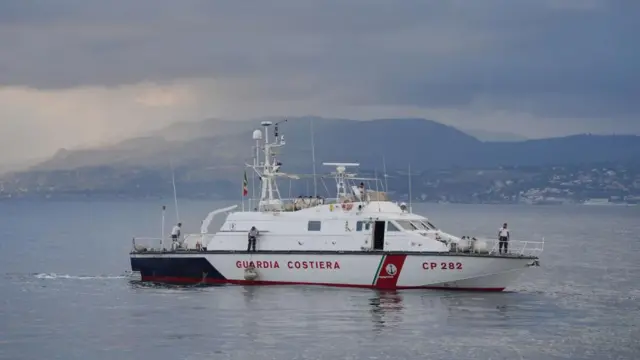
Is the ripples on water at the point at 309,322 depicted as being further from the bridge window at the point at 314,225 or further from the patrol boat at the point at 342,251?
the bridge window at the point at 314,225

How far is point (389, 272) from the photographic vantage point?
43.7 meters

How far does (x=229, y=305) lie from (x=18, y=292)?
36.6 feet

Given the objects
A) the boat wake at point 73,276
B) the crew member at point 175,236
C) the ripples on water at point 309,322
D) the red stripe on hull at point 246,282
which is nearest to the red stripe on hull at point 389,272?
the red stripe on hull at point 246,282

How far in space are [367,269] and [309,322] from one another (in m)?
6.76

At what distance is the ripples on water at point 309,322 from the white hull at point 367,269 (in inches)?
21.3

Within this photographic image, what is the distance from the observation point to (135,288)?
155 ft

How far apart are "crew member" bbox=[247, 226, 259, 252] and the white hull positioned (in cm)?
26

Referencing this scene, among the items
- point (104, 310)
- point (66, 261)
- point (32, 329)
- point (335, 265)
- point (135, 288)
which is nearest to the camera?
point (32, 329)

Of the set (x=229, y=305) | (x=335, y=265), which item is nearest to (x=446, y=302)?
(x=335, y=265)

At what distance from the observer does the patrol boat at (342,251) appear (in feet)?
142

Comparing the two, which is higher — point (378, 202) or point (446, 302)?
point (378, 202)

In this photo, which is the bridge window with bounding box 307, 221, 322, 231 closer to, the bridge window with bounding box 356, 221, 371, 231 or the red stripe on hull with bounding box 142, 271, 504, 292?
the bridge window with bounding box 356, 221, 371, 231

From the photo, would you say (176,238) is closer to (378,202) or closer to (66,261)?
→ (378,202)

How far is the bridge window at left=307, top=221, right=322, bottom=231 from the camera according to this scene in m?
44.8
